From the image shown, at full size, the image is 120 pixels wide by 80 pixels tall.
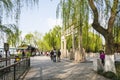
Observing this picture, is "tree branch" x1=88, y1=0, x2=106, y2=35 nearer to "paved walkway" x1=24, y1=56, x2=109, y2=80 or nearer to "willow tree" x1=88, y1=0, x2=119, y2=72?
"willow tree" x1=88, y1=0, x2=119, y2=72

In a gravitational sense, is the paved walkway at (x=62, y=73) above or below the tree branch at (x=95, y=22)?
below

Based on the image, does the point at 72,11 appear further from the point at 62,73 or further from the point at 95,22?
the point at 62,73

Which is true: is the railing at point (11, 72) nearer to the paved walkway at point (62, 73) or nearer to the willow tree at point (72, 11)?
the paved walkway at point (62, 73)

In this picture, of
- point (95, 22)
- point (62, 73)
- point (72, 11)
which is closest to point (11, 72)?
point (72, 11)

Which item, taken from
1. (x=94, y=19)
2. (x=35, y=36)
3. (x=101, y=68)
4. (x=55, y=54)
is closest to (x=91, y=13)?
(x=94, y=19)

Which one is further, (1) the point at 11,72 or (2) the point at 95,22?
(2) the point at 95,22

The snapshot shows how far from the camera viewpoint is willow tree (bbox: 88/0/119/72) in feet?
48.5

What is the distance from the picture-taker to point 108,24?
56.5 feet

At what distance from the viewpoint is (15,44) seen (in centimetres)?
1207

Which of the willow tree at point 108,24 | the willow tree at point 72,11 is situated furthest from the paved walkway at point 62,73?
the willow tree at point 72,11

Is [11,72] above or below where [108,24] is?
below

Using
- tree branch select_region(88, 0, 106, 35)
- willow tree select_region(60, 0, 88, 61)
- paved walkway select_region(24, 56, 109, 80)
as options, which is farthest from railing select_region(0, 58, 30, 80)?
tree branch select_region(88, 0, 106, 35)

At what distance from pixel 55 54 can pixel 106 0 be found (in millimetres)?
29439

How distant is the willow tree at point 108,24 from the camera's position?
14773mm
